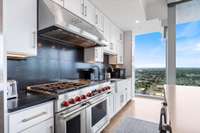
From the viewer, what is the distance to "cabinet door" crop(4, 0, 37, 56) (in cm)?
132

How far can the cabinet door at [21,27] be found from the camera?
4.32ft

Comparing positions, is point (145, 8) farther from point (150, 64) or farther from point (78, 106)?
point (150, 64)

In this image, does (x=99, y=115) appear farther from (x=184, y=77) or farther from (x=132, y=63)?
(x=132, y=63)

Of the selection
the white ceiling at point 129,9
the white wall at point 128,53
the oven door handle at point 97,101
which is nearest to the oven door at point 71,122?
the oven door handle at point 97,101

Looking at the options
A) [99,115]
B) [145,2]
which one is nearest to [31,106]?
[99,115]

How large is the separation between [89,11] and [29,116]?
6.79ft

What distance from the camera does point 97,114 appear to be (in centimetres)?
225

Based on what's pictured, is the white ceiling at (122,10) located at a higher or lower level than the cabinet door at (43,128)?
higher

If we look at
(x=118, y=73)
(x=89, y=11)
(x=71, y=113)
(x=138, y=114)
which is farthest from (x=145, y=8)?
(x=138, y=114)

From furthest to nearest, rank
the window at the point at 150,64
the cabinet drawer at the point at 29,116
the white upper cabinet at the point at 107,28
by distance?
the window at the point at 150,64 < the white upper cabinet at the point at 107,28 < the cabinet drawer at the point at 29,116

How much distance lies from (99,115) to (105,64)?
6.95ft

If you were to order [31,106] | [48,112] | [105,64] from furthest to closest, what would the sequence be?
[105,64] → [48,112] → [31,106]

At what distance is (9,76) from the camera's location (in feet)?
5.28

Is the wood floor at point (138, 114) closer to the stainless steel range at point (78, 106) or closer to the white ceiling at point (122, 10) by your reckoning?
the stainless steel range at point (78, 106)
